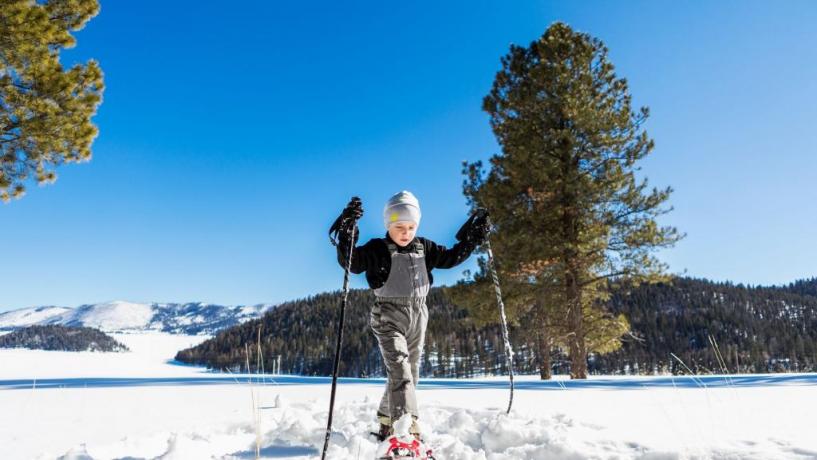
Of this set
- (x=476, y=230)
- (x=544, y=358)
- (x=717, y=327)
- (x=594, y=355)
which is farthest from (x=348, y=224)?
(x=717, y=327)

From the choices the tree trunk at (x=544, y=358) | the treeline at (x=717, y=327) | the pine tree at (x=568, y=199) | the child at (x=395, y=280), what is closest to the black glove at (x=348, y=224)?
the child at (x=395, y=280)

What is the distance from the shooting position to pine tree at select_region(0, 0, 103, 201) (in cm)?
848

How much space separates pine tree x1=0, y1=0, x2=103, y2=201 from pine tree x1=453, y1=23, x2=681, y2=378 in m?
10.0

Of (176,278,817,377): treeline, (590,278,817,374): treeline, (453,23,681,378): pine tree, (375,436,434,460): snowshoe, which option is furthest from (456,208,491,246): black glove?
(590,278,817,374): treeline

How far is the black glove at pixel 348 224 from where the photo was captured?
9.61 ft

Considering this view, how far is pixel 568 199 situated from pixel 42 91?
40.5 ft

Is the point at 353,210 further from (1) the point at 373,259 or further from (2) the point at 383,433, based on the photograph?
(2) the point at 383,433

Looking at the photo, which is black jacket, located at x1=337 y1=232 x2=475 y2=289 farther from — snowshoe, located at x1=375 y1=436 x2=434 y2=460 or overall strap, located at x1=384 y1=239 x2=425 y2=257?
snowshoe, located at x1=375 y1=436 x2=434 y2=460

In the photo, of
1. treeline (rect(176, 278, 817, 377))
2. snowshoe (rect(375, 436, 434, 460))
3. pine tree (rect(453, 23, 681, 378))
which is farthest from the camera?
treeline (rect(176, 278, 817, 377))

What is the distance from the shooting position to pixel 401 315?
3.24 m

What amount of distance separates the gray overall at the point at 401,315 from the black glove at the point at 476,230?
516 mm

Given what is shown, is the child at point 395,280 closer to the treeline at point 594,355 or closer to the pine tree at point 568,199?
the pine tree at point 568,199

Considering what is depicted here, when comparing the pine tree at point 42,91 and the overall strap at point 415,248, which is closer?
the overall strap at point 415,248

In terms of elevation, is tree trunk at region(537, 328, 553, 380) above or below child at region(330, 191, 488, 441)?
below
